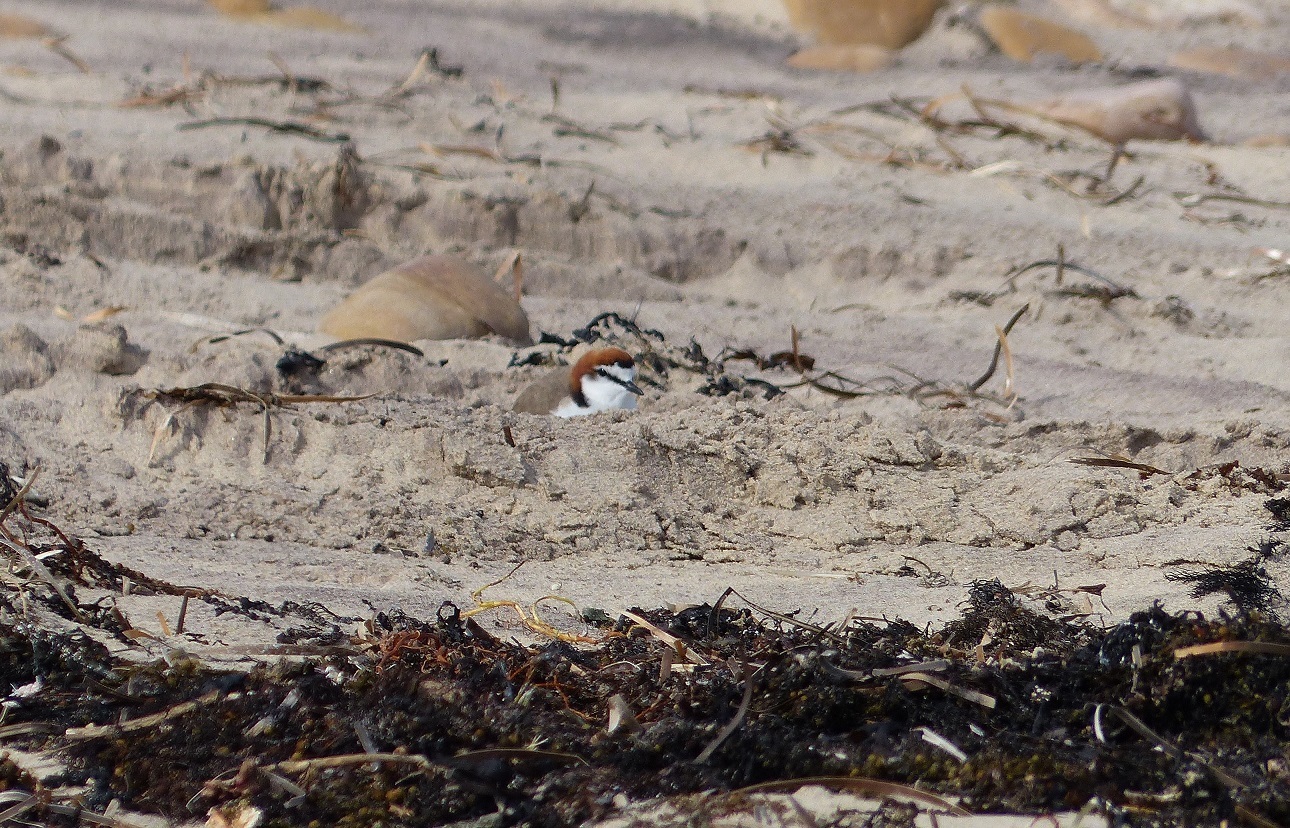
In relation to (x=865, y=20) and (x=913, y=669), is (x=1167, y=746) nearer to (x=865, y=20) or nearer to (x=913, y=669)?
(x=913, y=669)

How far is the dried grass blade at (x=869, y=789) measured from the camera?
155cm

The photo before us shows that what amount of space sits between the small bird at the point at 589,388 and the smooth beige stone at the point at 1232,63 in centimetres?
737

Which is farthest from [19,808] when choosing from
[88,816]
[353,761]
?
[353,761]

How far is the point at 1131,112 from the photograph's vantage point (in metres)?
7.35

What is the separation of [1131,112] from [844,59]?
3019 mm

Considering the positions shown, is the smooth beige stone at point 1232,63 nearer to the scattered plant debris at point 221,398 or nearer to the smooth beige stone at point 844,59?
the smooth beige stone at point 844,59

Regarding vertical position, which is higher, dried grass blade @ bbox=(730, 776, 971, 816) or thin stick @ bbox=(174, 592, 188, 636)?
dried grass blade @ bbox=(730, 776, 971, 816)

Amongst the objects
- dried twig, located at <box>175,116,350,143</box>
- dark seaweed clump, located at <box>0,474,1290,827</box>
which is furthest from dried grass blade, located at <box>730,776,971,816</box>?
dried twig, located at <box>175,116,350,143</box>

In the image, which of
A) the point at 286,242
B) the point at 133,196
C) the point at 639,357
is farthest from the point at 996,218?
the point at 133,196

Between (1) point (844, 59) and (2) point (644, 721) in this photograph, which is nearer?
(2) point (644, 721)

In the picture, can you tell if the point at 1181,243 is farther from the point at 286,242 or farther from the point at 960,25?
the point at 960,25

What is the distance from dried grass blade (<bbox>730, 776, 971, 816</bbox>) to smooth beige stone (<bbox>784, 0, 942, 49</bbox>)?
9.72 m

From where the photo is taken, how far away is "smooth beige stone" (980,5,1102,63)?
9945 millimetres

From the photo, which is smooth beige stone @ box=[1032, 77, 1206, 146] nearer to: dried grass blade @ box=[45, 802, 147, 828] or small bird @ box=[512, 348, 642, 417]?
small bird @ box=[512, 348, 642, 417]
